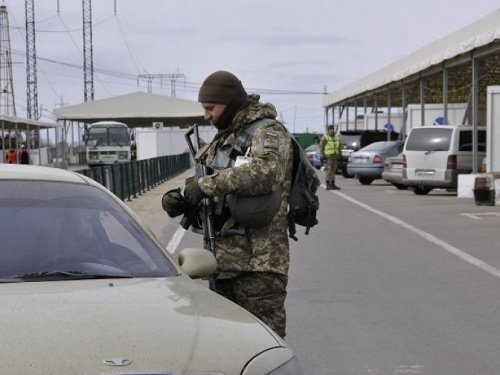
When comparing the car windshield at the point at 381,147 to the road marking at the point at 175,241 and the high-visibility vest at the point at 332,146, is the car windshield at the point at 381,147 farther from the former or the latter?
the road marking at the point at 175,241

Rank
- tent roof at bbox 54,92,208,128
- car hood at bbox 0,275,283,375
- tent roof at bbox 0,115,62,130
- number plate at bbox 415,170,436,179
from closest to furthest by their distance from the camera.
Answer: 1. car hood at bbox 0,275,283,375
2. number plate at bbox 415,170,436,179
3. tent roof at bbox 0,115,62,130
4. tent roof at bbox 54,92,208,128

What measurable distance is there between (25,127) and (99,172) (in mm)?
41517

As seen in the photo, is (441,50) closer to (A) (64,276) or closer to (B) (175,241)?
(B) (175,241)

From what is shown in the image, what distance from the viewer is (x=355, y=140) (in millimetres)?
41188

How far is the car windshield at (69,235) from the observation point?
477 cm

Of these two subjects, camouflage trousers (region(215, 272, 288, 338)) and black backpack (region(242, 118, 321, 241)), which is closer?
camouflage trousers (region(215, 272, 288, 338))

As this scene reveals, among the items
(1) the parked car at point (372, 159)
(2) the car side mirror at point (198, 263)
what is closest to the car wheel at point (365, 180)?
(1) the parked car at point (372, 159)

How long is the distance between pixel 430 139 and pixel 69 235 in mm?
22322

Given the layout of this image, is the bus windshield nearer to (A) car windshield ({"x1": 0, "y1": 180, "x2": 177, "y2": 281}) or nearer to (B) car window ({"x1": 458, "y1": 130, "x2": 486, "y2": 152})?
(B) car window ({"x1": 458, "y1": 130, "x2": 486, "y2": 152})

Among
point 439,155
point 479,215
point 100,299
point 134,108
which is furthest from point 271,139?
point 134,108

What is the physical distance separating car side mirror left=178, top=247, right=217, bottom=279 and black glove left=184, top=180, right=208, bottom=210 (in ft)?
0.88

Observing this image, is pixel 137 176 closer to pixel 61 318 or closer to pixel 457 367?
pixel 457 367

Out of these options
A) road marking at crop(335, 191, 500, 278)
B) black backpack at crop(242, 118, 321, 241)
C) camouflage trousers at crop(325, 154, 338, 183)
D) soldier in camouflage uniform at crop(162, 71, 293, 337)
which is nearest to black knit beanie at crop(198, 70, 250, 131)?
soldier in camouflage uniform at crop(162, 71, 293, 337)

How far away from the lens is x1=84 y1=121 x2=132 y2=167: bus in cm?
6178
